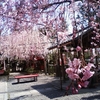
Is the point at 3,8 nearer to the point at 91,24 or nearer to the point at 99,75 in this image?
the point at 91,24

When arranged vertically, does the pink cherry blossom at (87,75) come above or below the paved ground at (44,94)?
above

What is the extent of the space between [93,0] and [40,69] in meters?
22.2

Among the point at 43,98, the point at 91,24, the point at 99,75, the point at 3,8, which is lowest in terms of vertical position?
the point at 43,98

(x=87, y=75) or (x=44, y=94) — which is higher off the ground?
(x=87, y=75)

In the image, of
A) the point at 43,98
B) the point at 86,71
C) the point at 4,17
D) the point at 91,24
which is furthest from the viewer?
the point at 43,98

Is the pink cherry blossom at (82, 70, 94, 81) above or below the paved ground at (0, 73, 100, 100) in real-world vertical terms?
above

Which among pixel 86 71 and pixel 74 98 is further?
pixel 74 98

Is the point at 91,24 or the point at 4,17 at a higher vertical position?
the point at 4,17

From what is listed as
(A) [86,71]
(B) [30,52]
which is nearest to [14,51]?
(B) [30,52]

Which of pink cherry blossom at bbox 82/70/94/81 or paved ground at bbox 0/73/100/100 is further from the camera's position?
paved ground at bbox 0/73/100/100

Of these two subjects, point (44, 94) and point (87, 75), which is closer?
point (87, 75)

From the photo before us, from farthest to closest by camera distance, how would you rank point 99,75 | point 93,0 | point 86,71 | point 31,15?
point 99,75 → point 31,15 → point 93,0 → point 86,71

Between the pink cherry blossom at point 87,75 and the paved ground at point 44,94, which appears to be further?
the paved ground at point 44,94

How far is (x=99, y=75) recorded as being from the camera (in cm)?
1166
